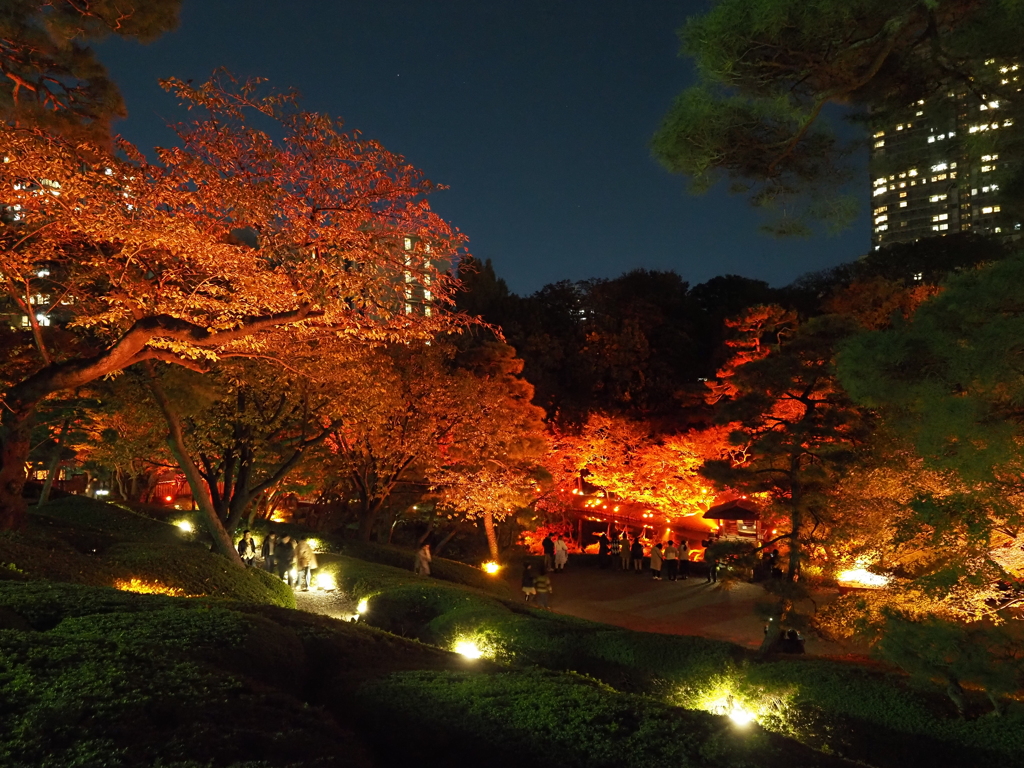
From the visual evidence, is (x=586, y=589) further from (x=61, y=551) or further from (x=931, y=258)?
(x=931, y=258)

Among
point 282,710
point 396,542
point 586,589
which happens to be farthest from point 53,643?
point 396,542

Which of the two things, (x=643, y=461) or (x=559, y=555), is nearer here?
(x=559, y=555)

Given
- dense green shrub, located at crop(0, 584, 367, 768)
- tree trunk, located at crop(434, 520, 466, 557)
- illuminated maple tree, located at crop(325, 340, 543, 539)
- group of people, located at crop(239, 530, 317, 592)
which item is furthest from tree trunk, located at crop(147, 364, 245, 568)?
tree trunk, located at crop(434, 520, 466, 557)

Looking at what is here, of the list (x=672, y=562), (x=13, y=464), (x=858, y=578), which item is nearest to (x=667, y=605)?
(x=672, y=562)

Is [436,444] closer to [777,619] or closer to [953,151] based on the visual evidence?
[777,619]

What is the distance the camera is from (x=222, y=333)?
934cm

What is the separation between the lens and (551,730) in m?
4.23

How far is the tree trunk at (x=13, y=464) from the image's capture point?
1005 centimetres

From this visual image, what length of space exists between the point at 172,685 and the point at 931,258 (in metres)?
38.0

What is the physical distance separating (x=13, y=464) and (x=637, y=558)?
52.1 ft

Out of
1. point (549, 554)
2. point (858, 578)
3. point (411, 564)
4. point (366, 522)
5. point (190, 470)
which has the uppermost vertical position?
point (190, 470)

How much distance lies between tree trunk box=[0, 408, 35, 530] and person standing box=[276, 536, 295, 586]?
5.37 m

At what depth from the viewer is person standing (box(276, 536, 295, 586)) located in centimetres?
1540

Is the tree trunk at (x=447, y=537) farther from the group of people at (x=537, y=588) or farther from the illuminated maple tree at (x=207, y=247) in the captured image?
the illuminated maple tree at (x=207, y=247)
